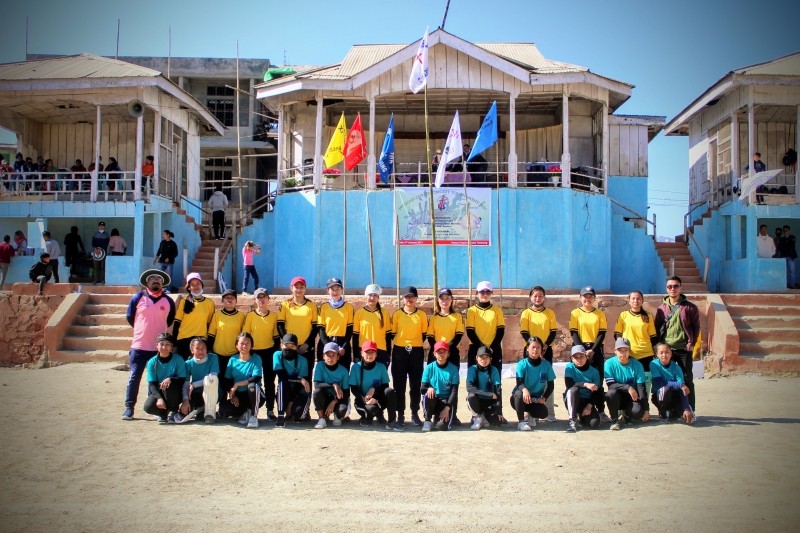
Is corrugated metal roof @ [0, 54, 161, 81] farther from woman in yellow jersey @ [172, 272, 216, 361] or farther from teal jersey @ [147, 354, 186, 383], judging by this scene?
teal jersey @ [147, 354, 186, 383]

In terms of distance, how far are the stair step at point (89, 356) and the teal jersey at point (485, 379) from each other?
7709 mm

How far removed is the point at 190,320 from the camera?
9.98 meters

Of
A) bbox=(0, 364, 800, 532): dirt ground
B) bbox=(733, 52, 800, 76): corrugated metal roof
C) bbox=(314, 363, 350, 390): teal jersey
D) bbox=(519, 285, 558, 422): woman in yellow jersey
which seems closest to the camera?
bbox=(0, 364, 800, 532): dirt ground

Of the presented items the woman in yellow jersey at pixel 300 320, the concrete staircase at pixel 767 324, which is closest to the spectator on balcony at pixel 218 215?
the woman in yellow jersey at pixel 300 320

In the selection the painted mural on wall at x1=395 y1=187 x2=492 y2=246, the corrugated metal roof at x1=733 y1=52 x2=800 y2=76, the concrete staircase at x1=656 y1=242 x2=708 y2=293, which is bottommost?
the concrete staircase at x1=656 y1=242 x2=708 y2=293

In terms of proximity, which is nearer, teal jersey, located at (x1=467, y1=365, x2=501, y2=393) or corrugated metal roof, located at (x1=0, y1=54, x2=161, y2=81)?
teal jersey, located at (x1=467, y1=365, x2=501, y2=393)

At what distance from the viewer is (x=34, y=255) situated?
61.0 feet

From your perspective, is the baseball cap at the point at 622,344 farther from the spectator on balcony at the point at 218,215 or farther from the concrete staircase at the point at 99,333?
the spectator on balcony at the point at 218,215

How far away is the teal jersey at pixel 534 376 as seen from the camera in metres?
9.52

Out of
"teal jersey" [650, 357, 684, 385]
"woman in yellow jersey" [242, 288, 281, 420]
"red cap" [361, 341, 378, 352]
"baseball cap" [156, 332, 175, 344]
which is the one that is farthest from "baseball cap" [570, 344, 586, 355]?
"baseball cap" [156, 332, 175, 344]

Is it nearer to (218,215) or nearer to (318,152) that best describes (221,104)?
(218,215)

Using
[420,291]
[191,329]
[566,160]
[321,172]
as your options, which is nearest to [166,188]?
[321,172]

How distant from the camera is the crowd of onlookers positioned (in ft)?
63.4

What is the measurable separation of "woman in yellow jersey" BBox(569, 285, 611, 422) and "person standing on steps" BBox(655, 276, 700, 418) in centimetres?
77
